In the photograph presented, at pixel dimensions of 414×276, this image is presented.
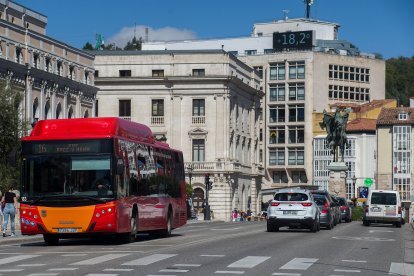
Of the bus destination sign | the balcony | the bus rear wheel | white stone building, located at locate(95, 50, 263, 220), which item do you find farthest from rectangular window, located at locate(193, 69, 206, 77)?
the bus destination sign

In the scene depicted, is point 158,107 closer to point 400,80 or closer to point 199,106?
point 199,106

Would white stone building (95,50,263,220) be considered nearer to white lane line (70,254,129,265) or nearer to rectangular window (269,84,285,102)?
rectangular window (269,84,285,102)

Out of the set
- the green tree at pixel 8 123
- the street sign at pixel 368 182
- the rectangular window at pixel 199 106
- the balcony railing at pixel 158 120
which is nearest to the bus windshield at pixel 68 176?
the green tree at pixel 8 123

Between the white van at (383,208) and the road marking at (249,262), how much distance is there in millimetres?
31717

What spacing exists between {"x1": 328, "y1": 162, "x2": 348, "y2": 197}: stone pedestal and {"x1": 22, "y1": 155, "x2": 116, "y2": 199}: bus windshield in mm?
56617

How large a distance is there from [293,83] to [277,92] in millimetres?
3054

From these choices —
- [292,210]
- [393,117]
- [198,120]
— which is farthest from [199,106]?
[292,210]

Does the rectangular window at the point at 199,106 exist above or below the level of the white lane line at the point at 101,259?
above

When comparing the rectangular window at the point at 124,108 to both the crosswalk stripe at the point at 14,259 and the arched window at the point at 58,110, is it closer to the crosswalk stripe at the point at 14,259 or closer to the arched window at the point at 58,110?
the arched window at the point at 58,110

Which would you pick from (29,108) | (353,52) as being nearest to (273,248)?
(29,108)

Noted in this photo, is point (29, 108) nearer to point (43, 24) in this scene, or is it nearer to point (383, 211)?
point (43, 24)

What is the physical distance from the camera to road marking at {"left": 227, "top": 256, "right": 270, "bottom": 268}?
19.7 m

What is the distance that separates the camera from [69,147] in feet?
87.5

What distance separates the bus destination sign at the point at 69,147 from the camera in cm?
2661
